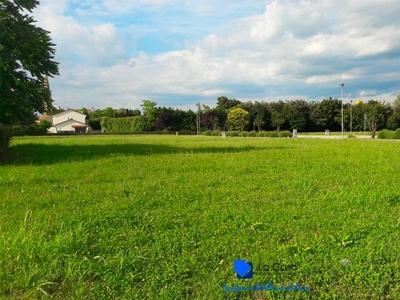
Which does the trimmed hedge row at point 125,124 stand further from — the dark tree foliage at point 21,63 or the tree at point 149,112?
the dark tree foliage at point 21,63

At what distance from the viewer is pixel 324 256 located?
298 cm

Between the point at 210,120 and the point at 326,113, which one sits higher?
the point at 326,113

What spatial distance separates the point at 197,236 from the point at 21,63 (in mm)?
Result: 7884

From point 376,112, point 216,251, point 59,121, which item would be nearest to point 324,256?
point 216,251

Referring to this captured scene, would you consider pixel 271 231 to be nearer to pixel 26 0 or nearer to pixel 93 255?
pixel 93 255

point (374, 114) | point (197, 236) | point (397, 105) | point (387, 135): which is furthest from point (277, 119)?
point (197, 236)

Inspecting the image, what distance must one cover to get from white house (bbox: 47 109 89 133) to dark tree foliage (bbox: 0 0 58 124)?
187 ft

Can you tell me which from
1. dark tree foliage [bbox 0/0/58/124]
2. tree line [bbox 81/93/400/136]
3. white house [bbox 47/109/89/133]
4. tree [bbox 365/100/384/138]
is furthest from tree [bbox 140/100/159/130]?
dark tree foliage [bbox 0/0/58/124]

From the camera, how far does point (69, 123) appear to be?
224 feet

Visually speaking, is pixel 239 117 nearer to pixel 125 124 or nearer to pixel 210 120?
pixel 210 120

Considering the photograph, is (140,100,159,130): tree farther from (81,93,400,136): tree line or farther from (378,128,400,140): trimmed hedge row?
(378,128,400,140): trimmed hedge row

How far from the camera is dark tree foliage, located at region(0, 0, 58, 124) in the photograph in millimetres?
8375

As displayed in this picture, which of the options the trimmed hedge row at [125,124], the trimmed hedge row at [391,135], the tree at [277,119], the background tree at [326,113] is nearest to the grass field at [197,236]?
the trimmed hedge row at [391,135]

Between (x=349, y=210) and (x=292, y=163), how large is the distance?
3.48 m
